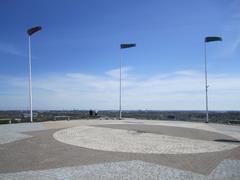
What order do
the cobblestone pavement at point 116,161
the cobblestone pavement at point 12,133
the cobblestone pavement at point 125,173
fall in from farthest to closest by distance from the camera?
the cobblestone pavement at point 12,133 < the cobblestone pavement at point 116,161 < the cobblestone pavement at point 125,173

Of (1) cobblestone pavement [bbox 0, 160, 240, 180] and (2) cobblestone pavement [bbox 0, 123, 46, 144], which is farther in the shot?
(2) cobblestone pavement [bbox 0, 123, 46, 144]

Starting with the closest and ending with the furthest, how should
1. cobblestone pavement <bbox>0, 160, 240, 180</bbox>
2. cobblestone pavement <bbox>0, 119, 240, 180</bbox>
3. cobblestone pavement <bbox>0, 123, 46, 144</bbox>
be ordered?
cobblestone pavement <bbox>0, 160, 240, 180</bbox> < cobblestone pavement <bbox>0, 119, 240, 180</bbox> < cobblestone pavement <bbox>0, 123, 46, 144</bbox>

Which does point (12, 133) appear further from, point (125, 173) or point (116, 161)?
point (125, 173)

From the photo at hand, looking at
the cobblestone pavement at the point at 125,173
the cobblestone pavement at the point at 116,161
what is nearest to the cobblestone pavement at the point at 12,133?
the cobblestone pavement at the point at 116,161

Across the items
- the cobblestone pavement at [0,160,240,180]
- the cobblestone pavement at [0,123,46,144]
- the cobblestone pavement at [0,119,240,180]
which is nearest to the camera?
the cobblestone pavement at [0,160,240,180]

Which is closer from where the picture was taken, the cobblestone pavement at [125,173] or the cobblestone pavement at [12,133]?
the cobblestone pavement at [125,173]

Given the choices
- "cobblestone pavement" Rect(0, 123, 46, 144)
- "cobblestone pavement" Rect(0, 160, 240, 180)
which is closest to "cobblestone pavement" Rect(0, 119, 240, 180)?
"cobblestone pavement" Rect(0, 160, 240, 180)

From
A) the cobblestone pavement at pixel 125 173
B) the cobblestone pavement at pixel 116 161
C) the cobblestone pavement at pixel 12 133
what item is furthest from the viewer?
the cobblestone pavement at pixel 12 133

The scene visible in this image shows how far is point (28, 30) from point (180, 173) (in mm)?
24281

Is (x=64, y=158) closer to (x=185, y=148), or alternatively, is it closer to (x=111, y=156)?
(x=111, y=156)

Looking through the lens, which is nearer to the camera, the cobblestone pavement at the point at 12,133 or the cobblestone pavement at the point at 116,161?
the cobblestone pavement at the point at 116,161

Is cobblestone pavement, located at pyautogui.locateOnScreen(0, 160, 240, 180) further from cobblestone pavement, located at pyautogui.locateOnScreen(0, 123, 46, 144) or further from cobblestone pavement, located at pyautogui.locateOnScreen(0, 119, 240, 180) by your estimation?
cobblestone pavement, located at pyautogui.locateOnScreen(0, 123, 46, 144)

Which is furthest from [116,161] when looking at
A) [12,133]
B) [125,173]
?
[12,133]

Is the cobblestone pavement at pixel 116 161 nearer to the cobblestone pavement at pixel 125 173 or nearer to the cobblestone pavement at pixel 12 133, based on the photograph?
the cobblestone pavement at pixel 125 173
